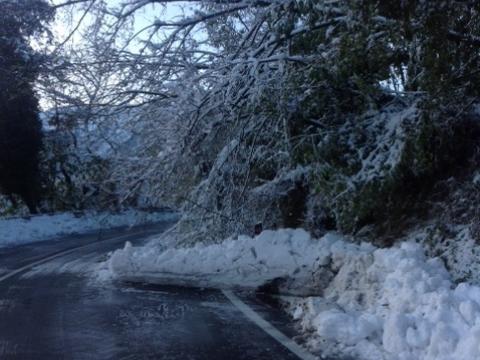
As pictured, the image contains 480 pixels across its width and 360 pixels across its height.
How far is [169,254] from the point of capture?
11.1 m

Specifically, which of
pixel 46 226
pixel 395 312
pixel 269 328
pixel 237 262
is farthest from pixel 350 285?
pixel 46 226

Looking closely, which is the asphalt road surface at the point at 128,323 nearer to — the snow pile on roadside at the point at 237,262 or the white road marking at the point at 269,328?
the white road marking at the point at 269,328

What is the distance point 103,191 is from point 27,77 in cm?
401

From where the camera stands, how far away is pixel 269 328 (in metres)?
6.96

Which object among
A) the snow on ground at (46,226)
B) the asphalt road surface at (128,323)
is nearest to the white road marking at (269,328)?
the asphalt road surface at (128,323)

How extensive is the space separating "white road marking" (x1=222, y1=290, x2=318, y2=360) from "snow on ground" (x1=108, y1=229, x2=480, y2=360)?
181 millimetres

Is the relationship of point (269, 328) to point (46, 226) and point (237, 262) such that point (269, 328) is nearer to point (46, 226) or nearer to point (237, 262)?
point (237, 262)

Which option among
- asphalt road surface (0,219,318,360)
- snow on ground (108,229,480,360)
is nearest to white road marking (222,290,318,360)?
asphalt road surface (0,219,318,360)

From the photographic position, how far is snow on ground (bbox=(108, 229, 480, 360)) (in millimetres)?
5484

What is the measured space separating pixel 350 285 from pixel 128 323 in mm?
2678

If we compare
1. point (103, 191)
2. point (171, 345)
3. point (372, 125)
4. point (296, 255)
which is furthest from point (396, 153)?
point (103, 191)

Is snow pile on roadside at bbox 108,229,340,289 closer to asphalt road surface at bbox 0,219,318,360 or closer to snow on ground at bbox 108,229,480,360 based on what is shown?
snow on ground at bbox 108,229,480,360

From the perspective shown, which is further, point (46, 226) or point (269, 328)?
point (46, 226)

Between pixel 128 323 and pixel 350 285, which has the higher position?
pixel 350 285
